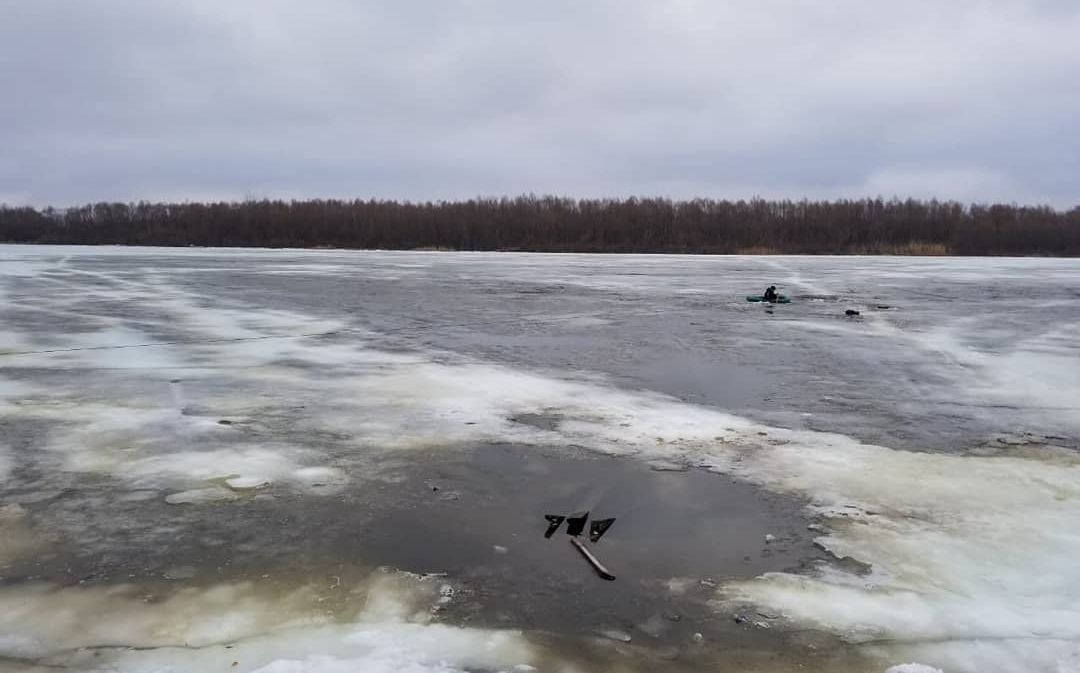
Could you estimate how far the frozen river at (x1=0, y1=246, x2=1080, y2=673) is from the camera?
2.58 m

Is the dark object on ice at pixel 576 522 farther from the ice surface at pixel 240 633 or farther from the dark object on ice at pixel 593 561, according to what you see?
the ice surface at pixel 240 633

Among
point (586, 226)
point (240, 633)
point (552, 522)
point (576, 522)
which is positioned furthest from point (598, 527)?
point (586, 226)

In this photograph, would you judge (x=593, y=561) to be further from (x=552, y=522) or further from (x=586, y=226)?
(x=586, y=226)

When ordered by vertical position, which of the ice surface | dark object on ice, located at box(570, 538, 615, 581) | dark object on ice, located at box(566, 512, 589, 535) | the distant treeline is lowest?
the ice surface

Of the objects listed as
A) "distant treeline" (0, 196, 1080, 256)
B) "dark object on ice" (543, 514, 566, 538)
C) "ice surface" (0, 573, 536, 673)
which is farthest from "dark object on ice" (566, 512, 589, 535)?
"distant treeline" (0, 196, 1080, 256)

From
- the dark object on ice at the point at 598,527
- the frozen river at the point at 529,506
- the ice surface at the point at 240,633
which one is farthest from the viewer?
the dark object on ice at the point at 598,527

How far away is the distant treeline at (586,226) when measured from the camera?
2264 inches

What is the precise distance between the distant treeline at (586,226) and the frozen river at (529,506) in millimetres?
46727

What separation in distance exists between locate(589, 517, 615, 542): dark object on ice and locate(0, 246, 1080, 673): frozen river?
43 millimetres

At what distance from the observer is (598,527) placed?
139 inches

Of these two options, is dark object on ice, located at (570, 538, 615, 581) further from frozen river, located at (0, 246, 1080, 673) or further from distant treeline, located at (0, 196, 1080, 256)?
distant treeline, located at (0, 196, 1080, 256)

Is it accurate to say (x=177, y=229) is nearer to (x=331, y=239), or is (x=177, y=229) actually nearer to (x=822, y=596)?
(x=331, y=239)

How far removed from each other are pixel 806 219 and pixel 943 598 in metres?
66.7

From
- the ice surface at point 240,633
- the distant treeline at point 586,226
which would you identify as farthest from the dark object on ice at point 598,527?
the distant treeline at point 586,226
